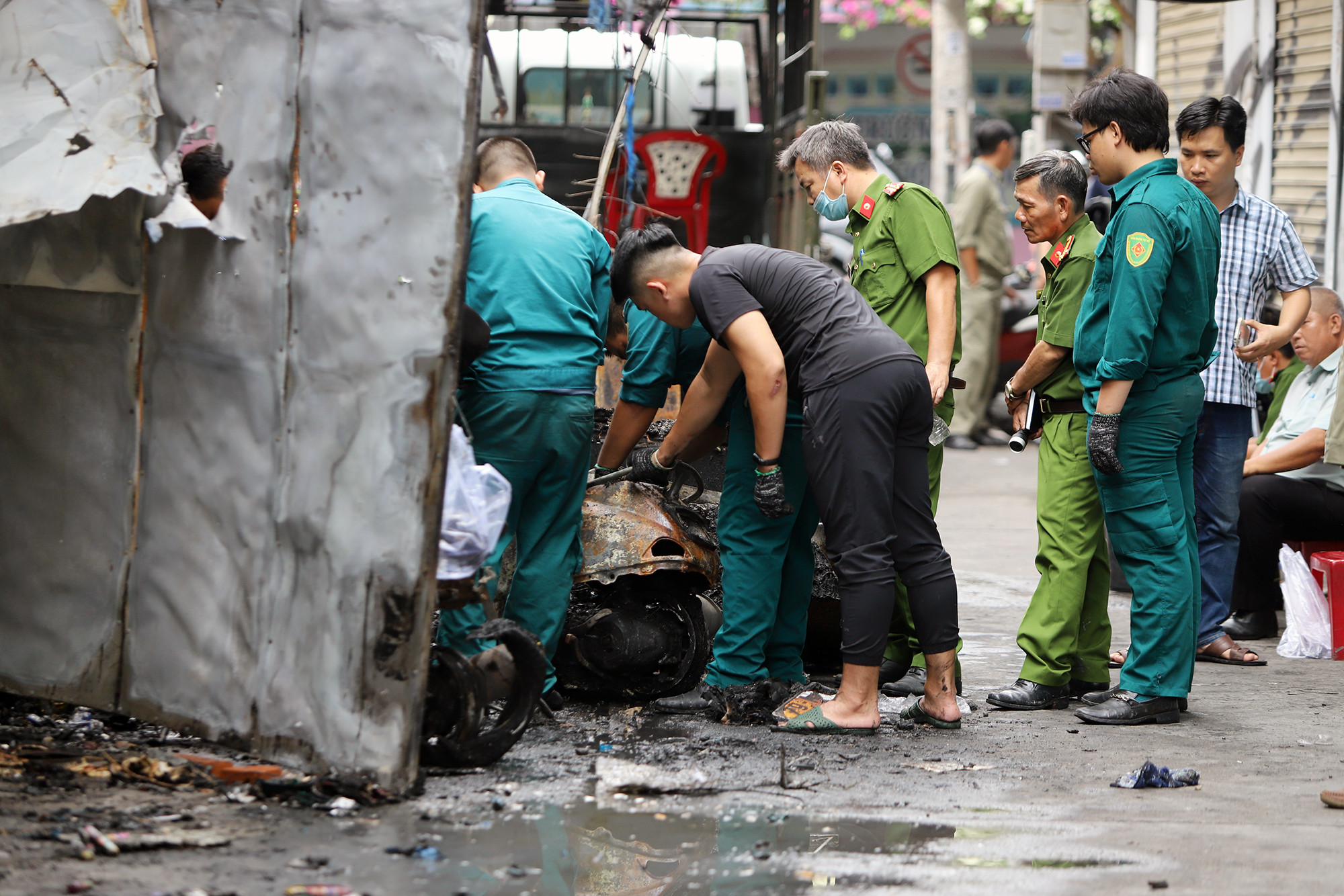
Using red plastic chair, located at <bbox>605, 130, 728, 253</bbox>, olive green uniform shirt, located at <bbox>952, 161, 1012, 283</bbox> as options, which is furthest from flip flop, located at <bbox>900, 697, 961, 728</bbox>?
olive green uniform shirt, located at <bbox>952, 161, 1012, 283</bbox>

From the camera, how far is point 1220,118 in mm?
5395

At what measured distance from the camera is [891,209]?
4.97m

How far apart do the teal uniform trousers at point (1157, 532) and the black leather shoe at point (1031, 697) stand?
0.85 feet

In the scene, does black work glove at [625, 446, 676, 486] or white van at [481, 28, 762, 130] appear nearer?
black work glove at [625, 446, 676, 486]

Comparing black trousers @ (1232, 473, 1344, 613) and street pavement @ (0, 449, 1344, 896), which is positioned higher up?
black trousers @ (1232, 473, 1344, 613)

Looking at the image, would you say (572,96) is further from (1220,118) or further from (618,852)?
(618,852)

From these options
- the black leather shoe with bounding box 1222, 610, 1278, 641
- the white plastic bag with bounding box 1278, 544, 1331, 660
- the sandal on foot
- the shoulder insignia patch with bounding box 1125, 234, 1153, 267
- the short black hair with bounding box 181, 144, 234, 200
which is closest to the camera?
the short black hair with bounding box 181, 144, 234, 200

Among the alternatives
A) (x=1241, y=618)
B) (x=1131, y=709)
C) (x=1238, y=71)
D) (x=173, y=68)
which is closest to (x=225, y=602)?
(x=173, y=68)

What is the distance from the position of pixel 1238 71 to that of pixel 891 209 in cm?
641

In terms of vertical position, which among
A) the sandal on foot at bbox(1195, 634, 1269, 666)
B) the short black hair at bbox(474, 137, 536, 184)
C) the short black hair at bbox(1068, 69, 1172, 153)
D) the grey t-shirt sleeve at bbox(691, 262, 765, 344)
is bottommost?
the sandal on foot at bbox(1195, 634, 1269, 666)

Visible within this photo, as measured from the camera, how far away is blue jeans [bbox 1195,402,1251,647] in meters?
5.58

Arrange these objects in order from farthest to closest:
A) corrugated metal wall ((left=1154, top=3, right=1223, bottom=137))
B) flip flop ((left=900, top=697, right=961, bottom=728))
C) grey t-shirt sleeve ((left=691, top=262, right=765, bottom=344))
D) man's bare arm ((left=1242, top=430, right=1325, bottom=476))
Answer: corrugated metal wall ((left=1154, top=3, right=1223, bottom=137)), man's bare arm ((left=1242, top=430, right=1325, bottom=476)), flip flop ((left=900, top=697, right=961, bottom=728)), grey t-shirt sleeve ((left=691, top=262, right=765, bottom=344))

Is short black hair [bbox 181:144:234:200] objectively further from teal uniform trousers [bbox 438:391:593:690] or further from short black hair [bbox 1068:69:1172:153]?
short black hair [bbox 1068:69:1172:153]

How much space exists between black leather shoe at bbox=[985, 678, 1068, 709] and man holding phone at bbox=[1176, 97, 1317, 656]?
1076 mm
